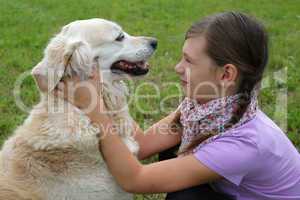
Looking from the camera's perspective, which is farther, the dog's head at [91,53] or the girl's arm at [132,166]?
the dog's head at [91,53]

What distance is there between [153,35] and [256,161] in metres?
4.54

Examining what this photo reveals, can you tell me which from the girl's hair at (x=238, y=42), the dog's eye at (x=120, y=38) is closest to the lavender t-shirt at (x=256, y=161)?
the girl's hair at (x=238, y=42)

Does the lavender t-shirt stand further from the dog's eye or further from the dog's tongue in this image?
the dog's eye

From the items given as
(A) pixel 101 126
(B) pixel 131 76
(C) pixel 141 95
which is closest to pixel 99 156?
(A) pixel 101 126

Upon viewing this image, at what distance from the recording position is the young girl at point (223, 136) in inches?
80.6

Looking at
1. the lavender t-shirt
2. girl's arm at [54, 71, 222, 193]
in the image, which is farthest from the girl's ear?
girl's arm at [54, 71, 222, 193]

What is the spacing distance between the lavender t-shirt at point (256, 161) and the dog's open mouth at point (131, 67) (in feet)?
2.45

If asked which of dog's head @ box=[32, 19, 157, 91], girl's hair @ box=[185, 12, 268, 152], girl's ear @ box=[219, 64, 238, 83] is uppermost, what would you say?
girl's hair @ box=[185, 12, 268, 152]

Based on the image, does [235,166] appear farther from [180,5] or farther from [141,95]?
[180,5]

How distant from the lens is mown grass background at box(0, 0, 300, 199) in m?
4.12

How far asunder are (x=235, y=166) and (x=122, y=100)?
0.76m

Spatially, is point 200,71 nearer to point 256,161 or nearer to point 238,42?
point 238,42

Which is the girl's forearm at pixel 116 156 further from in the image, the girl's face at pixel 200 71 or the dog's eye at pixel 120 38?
the dog's eye at pixel 120 38

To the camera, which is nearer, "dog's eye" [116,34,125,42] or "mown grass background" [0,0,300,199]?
"dog's eye" [116,34,125,42]
